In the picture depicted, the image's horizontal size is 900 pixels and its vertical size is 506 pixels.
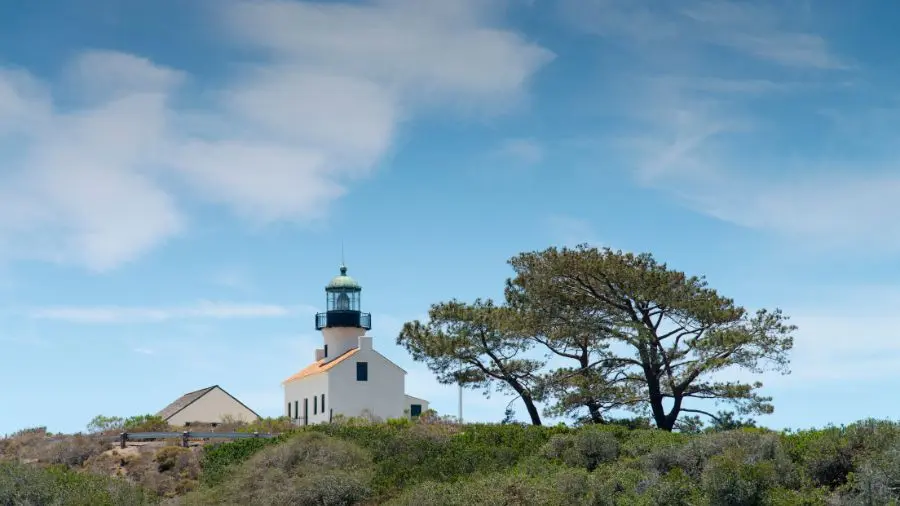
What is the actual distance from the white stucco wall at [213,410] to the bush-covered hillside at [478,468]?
41.6ft

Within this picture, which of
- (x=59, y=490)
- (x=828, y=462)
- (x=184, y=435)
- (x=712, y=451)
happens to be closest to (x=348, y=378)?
(x=184, y=435)

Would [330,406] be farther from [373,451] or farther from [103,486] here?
[103,486]

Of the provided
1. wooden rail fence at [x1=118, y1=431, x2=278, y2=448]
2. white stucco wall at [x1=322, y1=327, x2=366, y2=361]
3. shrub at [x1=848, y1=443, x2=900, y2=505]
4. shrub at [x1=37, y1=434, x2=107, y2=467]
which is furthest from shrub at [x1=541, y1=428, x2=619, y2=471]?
white stucco wall at [x1=322, y1=327, x2=366, y2=361]

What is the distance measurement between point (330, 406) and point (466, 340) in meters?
11.7

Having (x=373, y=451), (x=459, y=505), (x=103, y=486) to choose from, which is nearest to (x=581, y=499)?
(x=459, y=505)

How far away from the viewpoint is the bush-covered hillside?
2212cm

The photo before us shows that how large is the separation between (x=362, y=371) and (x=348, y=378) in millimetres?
789

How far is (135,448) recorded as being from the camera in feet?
119

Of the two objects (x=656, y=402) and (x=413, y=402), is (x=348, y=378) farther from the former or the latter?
(x=656, y=402)

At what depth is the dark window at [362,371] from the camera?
51506 millimetres

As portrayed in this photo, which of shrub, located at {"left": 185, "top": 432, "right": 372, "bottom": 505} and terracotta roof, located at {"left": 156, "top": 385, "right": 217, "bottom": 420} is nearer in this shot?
shrub, located at {"left": 185, "top": 432, "right": 372, "bottom": 505}

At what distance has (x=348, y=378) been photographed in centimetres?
5125

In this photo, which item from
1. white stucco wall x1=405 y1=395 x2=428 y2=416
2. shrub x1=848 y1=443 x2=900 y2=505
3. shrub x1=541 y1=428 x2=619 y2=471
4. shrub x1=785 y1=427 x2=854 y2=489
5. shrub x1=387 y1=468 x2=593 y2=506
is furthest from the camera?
white stucco wall x1=405 y1=395 x2=428 y2=416

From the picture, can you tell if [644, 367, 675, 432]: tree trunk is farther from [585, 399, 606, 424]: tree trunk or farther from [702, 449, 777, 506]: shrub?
[702, 449, 777, 506]: shrub
